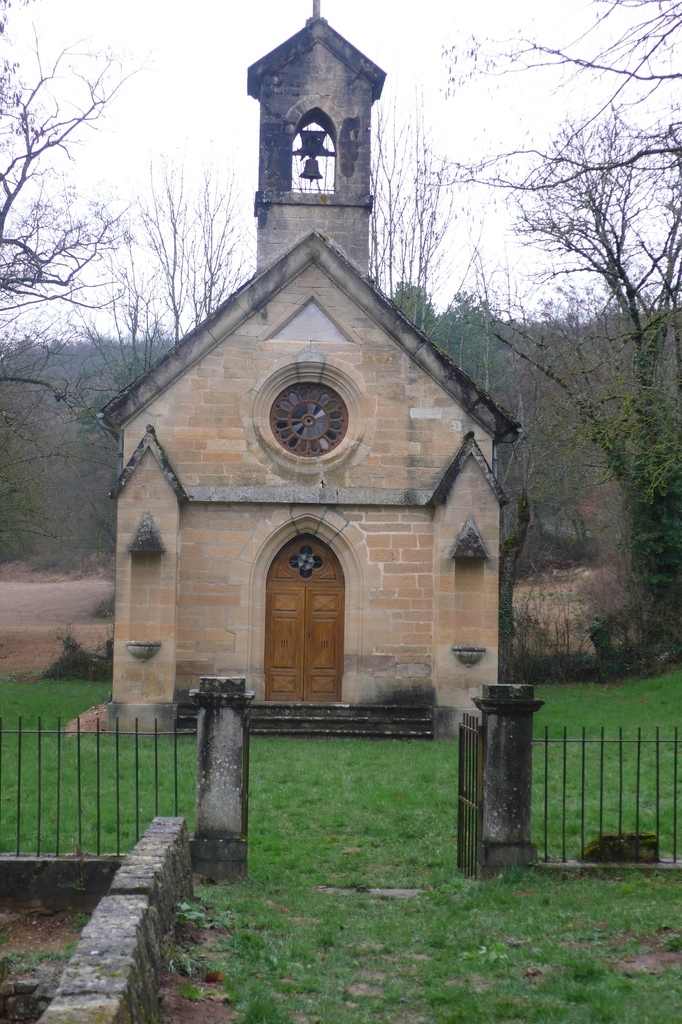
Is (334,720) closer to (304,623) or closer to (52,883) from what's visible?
(304,623)

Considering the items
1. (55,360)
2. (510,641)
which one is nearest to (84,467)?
(55,360)

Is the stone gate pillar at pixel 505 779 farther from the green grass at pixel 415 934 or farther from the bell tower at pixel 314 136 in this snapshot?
the bell tower at pixel 314 136

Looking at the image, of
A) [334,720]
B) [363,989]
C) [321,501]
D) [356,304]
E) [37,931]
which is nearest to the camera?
[363,989]

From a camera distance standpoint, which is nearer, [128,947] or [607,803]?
[128,947]

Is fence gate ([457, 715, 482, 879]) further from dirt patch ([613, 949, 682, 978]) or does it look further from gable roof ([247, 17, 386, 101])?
gable roof ([247, 17, 386, 101])

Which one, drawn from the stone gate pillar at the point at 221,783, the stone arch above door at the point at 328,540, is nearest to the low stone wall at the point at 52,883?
the stone gate pillar at the point at 221,783

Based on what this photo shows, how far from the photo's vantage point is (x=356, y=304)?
16.8 meters

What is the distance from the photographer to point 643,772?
42.2 feet

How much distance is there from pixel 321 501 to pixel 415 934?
1004 cm

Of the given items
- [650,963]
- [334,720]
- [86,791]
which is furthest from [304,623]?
[650,963]

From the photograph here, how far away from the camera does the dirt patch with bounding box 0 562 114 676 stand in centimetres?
2975

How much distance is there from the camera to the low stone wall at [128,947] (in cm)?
375

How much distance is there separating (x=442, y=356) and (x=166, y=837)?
36.5 feet

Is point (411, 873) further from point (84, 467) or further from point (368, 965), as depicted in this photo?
point (84, 467)
